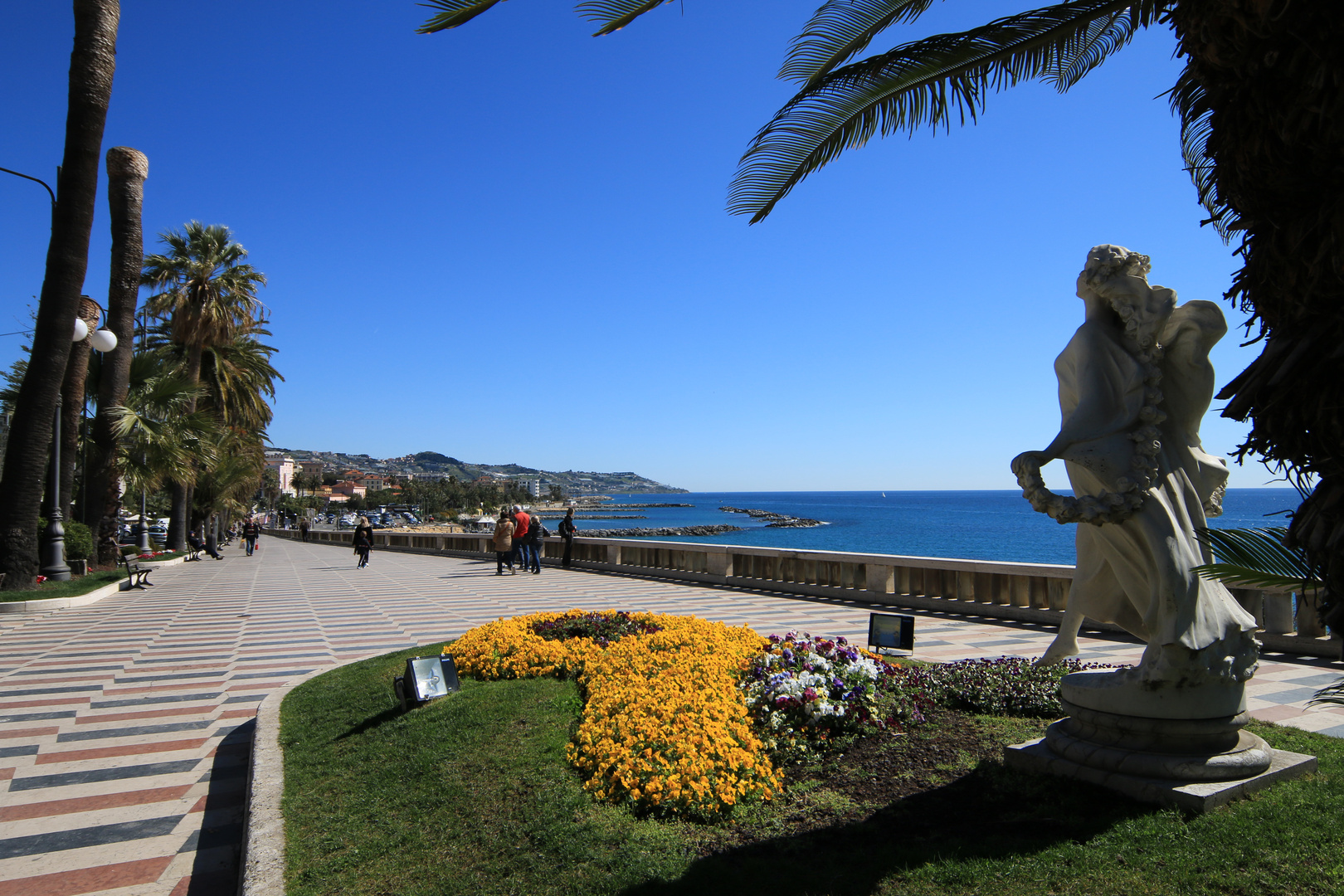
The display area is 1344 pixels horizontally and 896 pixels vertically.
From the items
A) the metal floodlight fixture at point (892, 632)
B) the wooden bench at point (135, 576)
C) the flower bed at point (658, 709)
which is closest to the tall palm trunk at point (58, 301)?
the wooden bench at point (135, 576)

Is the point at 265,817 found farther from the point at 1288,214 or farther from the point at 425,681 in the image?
the point at 1288,214

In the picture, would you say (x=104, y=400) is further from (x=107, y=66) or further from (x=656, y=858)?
(x=656, y=858)

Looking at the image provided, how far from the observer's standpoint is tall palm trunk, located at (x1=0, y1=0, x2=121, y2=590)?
14.6 meters

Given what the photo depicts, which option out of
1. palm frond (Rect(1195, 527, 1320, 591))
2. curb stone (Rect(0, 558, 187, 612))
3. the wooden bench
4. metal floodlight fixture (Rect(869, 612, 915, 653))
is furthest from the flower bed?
the wooden bench

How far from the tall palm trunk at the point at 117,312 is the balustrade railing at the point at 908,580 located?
12.3 meters

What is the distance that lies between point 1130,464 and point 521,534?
61.3 ft

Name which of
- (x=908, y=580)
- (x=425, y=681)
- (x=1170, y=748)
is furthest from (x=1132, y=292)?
(x=908, y=580)

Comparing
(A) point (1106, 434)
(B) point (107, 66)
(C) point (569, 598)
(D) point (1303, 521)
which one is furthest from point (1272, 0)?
(B) point (107, 66)

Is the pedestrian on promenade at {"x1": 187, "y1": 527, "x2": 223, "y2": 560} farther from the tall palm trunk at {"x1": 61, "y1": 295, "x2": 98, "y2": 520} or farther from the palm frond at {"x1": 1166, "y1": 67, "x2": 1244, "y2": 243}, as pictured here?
the palm frond at {"x1": 1166, "y1": 67, "x2": 1244, "y2": 243}

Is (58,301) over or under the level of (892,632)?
over

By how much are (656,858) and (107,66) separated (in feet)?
61.6

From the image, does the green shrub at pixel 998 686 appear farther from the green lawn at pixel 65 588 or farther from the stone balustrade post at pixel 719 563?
the green lawn at pixel 65 588

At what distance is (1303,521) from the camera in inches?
73.0

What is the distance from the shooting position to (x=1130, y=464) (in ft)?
12.8
